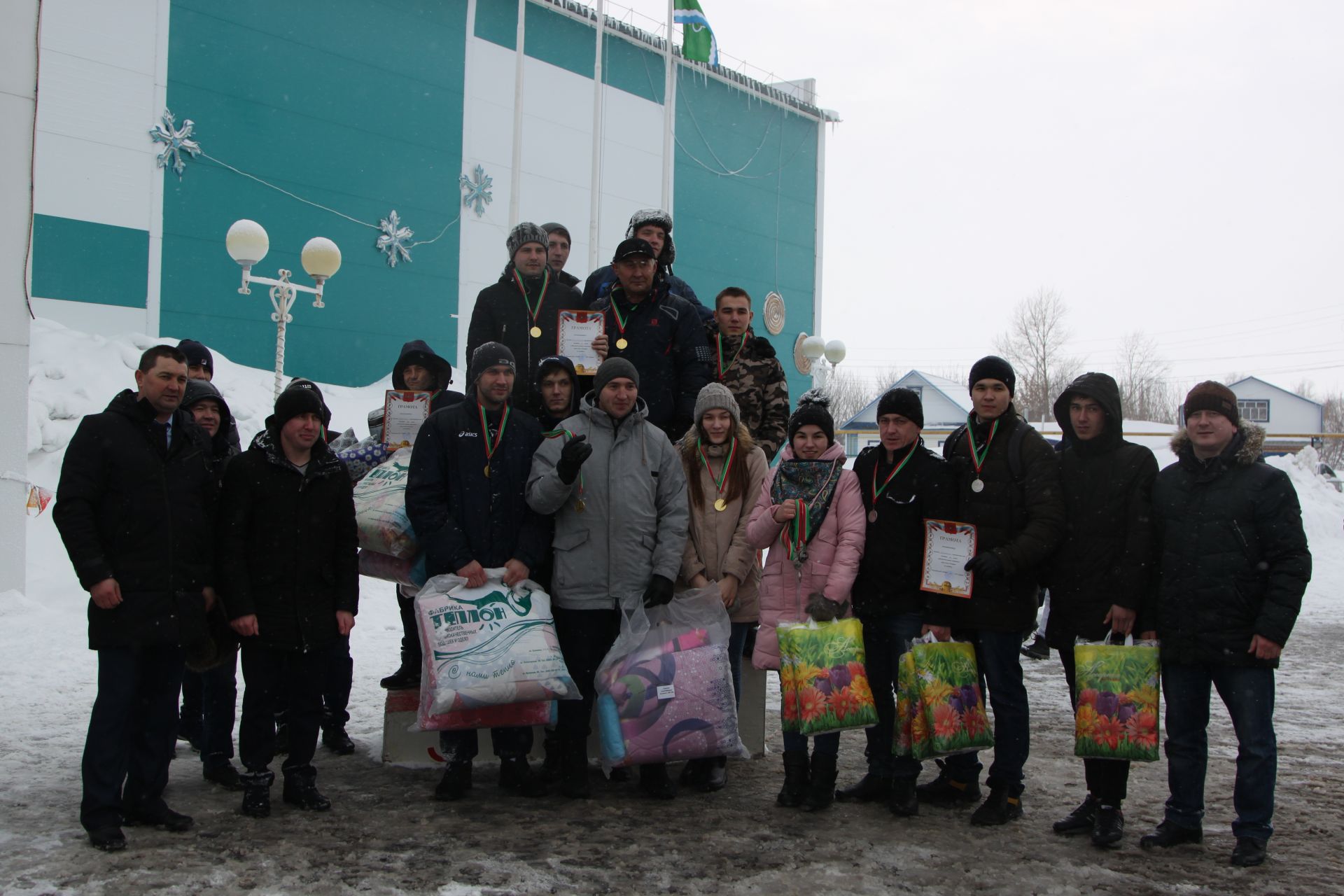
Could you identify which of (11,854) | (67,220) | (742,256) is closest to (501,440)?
(11,854)

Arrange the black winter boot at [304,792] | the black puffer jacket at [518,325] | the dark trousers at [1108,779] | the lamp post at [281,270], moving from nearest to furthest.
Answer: the dark trousers at [1108,779], the black winter boot at [304,792], the black puffer jacket at [518,325], the lamp post at [281,270]

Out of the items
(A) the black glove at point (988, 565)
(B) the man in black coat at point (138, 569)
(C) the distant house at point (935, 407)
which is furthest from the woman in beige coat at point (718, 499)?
(C) the distant house at point (935, 407)

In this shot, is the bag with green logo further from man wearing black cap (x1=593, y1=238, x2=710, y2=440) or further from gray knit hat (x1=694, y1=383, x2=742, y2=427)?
man wearing black cap (x1=593, y1=238, x2=710, y2=440)

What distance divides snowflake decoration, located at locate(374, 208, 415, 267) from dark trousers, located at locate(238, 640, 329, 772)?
17.7 m

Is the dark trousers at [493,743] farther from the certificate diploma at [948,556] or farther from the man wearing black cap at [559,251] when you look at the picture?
the man wearing black cap at [559,251]

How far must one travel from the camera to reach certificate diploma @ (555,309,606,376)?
5.26 m

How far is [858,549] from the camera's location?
15.2ft

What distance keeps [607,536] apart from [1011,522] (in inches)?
68.1

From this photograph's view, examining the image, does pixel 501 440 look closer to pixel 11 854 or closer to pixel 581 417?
pixel 581 417

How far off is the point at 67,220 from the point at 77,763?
46.8 feet

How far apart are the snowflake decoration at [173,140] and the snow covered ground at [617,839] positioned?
1358 cm

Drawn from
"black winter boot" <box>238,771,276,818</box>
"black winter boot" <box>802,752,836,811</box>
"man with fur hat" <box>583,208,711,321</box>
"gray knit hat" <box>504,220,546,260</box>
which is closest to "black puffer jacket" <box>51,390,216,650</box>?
"black winter boot" <box>238,771,276,818</box>

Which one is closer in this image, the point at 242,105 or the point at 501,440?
the point at 501,440

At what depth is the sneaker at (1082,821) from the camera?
171 inches
